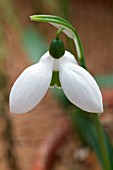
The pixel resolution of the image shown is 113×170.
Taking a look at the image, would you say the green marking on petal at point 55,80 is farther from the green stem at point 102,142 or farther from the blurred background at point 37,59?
the blurred background at point 37,59

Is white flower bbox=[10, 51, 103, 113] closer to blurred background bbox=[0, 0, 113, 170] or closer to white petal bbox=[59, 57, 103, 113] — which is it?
white petal bbox=[59, 57, 103, 113]

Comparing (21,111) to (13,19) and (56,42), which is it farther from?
(13,19)

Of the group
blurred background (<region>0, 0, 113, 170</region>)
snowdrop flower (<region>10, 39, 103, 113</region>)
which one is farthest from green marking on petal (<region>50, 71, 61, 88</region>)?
blurred background (<region>0, 0, 113, 170</region>)

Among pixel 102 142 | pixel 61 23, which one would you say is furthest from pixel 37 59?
pixel 61 23

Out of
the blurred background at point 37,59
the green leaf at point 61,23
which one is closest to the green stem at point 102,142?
the green leaf at point 61,23

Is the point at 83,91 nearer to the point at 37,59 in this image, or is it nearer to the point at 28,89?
the point at 28,89

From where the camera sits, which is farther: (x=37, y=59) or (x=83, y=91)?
(x=37, y=59)

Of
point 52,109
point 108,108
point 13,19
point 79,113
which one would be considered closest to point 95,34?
point 52,109
